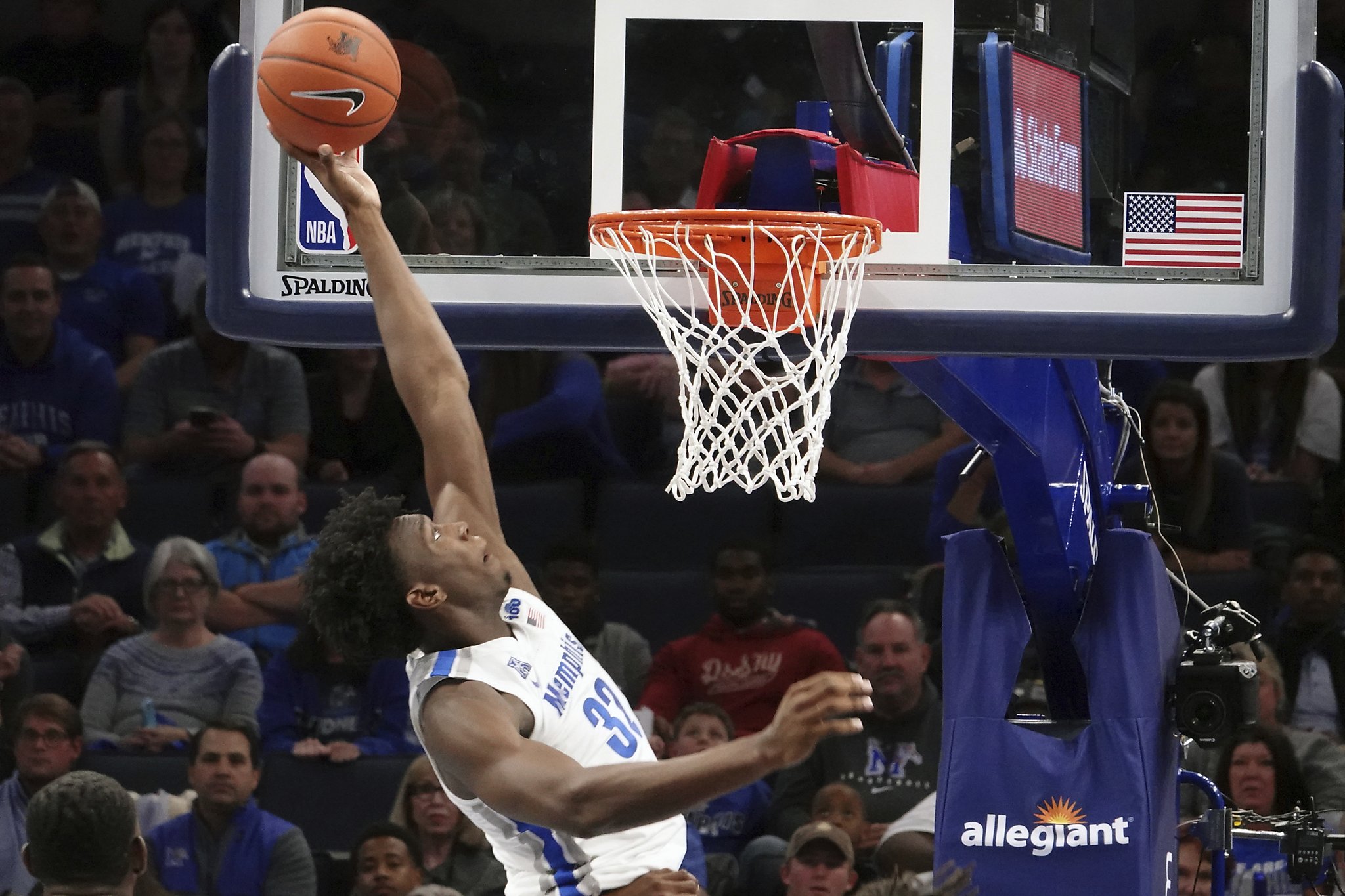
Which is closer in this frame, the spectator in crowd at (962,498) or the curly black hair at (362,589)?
the curly black hair at (362,589)

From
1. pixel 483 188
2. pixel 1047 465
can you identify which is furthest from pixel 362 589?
pixel 1047 465

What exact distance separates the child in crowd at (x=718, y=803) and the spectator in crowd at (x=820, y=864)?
464 mm

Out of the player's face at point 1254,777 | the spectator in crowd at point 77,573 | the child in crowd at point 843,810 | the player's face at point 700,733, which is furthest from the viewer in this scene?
the spectator in crowd at point 77,573

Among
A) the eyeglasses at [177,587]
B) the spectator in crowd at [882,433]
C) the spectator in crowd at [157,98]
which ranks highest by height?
the spectator in crowd at [157,98]

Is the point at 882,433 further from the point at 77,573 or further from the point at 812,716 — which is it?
the point at 812,716

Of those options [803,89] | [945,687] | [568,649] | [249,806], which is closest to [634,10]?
[803,89]

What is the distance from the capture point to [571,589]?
654 cm

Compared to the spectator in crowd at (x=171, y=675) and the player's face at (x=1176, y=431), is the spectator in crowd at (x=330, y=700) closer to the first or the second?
the spectator in crowd at (x=171, y=675)

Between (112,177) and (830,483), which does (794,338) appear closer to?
(830,483)

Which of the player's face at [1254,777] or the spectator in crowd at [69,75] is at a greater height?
the spectator in crowd at [69,75]

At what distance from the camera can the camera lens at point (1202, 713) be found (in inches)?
167

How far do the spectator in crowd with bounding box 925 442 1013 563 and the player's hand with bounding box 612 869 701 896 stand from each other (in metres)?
3.58

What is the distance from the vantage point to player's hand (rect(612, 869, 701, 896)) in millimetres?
3053

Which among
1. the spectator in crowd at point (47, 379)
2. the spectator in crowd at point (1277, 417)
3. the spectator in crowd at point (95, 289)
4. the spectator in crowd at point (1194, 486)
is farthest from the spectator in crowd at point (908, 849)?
the spectator in crowd at point (95, 289)
